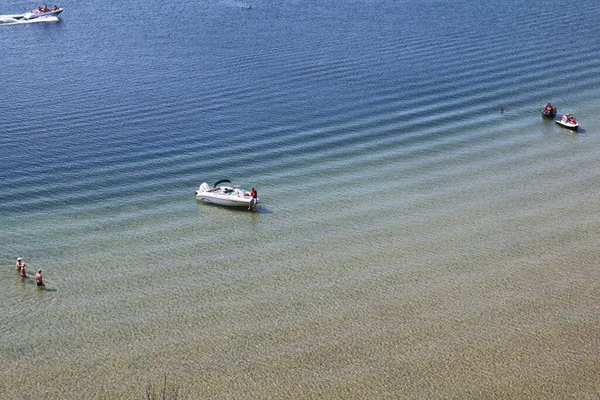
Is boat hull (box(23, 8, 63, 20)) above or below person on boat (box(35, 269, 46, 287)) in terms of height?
above

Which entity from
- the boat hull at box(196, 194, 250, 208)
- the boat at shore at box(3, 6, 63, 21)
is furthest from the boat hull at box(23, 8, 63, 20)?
the boat hull at box(196, 194, 250, 208)

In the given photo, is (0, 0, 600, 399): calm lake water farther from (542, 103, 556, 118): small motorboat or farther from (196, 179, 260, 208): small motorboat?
(542, 103, 556, 118): small motorboat

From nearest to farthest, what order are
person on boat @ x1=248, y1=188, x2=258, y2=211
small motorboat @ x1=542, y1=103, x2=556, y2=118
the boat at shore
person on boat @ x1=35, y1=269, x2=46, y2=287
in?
person on boat @ x1=35, y1=269, x2=46, y2=287 < person on boat @ x1=248, y1=188, x2=258, y2=211 < small motorboat @ x1=542, y1=103, x2=556, y2=118 < the boat at shore

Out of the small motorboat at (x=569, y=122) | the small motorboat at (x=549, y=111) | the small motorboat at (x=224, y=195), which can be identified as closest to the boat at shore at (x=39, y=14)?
the small motorboat at (x=224, y=195)

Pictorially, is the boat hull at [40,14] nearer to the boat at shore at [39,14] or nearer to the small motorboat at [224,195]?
the boat at shore at [39,14]

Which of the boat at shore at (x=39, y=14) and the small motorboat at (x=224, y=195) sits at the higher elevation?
the boat at shore at (x=39, y=14)

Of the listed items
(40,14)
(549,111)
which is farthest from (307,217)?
(40,14)
